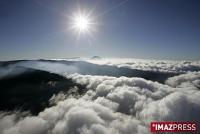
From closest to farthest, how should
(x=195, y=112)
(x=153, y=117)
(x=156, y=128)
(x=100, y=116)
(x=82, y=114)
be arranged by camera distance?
1. (x=156, y=128)
2. (x=153, y=117)
3. (x=195, y=112)
4. (x=82, y=114)
5. (x=100, y=116)

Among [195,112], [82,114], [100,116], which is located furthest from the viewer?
[100,116]

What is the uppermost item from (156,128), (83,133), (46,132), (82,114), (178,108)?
(156,128)

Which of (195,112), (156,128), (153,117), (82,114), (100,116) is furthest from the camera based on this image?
(100,116)

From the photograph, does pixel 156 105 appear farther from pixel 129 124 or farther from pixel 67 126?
pixel 67 126

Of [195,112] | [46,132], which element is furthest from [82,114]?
[195,112]

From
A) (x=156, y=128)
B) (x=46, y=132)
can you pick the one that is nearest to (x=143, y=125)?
(x=46, y=132)

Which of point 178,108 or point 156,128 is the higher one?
point 156,128

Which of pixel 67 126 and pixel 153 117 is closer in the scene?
pixel 153 117

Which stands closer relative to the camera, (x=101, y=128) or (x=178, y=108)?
(x=101, y=128)

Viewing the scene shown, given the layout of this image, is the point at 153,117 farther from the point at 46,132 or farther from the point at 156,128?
the point at 46,132
